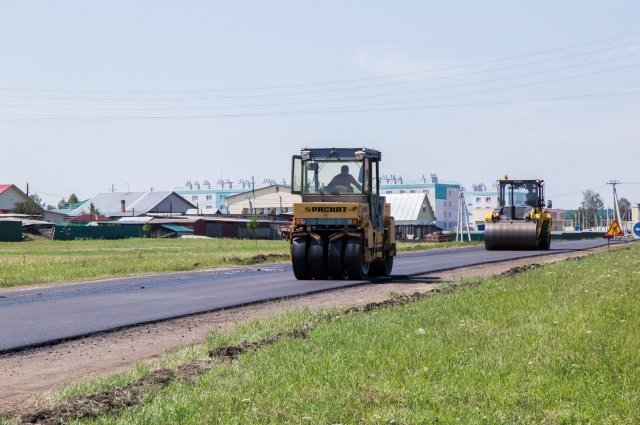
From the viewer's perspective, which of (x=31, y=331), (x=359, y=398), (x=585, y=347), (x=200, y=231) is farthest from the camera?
(x=200, y=231)

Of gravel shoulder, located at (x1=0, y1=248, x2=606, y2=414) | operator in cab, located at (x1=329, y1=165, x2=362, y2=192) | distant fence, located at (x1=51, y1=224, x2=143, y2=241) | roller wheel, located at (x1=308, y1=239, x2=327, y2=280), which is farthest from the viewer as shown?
distant fence, located at (x1=51, y1=224, x2=143, y2=241)

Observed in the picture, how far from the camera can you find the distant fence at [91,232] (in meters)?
91.2

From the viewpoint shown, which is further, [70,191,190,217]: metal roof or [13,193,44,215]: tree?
[70,191,190,217]: metal roof

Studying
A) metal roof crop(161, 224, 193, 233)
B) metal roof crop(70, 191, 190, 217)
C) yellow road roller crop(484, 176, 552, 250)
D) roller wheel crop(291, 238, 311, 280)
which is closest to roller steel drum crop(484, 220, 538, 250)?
yellow road roller crop(484, 176, 552, 250)

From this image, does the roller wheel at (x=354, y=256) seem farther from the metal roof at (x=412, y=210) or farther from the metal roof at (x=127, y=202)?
the metal roof at (x=127, y=202)

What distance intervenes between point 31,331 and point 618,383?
8.48m

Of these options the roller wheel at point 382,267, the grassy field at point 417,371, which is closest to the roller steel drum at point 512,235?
the roller wheel at point 382,267

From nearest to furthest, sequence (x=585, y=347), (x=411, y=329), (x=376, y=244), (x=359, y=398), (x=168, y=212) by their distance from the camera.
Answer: (x=359, y=398) < (x=585, y=347) < (x=411, y=329) < (x=376, y=244) < (x=168, y=212)

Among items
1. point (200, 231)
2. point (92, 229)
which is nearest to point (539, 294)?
point (92, 229)

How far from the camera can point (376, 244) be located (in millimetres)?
24562

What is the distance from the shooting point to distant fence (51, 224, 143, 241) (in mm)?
→ 91250

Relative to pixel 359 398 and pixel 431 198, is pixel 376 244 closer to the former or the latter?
pixel 359 398

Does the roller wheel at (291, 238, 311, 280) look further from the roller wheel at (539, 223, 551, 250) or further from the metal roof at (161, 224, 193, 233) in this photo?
the metal roof at (161, 224, 193, 233)

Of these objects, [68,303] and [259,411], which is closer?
[259,411]
